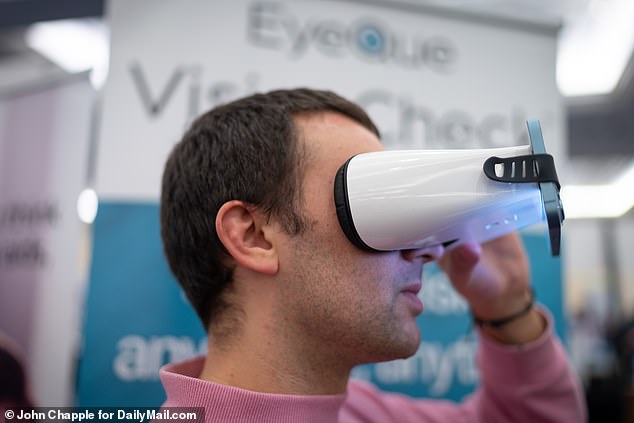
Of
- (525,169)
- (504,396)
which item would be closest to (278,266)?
(525,169)

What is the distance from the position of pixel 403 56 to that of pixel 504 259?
2.16 ft

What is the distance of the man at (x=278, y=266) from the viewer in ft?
2.34

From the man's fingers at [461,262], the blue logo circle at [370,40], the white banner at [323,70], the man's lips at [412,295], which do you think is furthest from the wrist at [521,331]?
the blue logo circle at [370,40]

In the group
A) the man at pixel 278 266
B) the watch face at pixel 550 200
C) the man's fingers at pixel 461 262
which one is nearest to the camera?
the watch face at pixel 550 200

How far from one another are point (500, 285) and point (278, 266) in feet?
1.53

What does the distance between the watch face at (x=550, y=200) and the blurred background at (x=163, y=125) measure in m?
0.72

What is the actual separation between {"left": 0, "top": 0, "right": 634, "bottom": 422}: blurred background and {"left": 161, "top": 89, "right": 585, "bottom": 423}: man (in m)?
0.39

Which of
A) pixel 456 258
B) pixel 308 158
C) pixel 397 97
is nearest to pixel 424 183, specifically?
pixel 308 158

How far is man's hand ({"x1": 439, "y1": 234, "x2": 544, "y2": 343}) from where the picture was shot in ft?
3.14

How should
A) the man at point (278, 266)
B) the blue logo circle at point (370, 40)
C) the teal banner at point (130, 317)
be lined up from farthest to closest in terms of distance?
the blue logo circle at point (370, 40)
the teal banner at point (130, 317)
the man at point (278, 266)

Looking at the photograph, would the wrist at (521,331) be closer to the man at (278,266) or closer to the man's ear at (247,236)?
the man at (278,266)

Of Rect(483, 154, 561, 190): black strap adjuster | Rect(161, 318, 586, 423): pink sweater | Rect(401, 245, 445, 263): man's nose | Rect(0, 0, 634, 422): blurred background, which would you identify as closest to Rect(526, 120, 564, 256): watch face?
Rect(483, 154, 561, 190): black strap adjuster

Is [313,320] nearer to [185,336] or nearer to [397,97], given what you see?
[185,336]

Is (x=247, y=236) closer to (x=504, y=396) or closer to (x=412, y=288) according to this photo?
(x=412, y=288)
